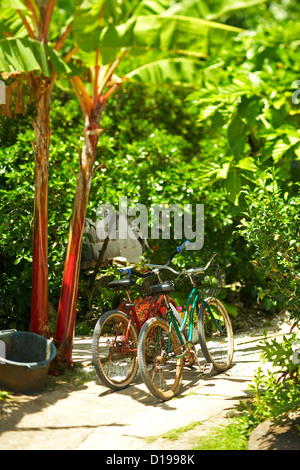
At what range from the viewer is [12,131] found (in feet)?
29.5

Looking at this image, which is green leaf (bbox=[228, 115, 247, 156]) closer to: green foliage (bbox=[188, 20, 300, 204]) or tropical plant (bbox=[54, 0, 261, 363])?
green foliage (bbox=[188, 20, 300, 204])

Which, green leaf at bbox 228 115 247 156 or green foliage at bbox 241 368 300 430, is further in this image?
green leaf at bbox 228 115 247 156

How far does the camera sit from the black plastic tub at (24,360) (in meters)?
5.25

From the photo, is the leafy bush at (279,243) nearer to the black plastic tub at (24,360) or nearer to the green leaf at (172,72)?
the green leaf at (172,72)

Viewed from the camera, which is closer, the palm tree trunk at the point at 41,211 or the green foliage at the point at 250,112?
the palm tree trunk at the point at 41,211

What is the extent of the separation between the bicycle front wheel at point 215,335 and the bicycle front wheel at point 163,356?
42 centimetres

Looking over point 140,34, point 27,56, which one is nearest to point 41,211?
Result: point 27,56

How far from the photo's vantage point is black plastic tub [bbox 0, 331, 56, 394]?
5250 millimetres

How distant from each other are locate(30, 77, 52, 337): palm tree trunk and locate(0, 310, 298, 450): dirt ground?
26.6 inches

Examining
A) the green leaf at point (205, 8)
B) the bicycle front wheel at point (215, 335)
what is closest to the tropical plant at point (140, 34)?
the green leaf at point (205, 8)

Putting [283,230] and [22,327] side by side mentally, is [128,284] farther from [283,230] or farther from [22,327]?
[22,327]

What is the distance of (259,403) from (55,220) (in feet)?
13.0

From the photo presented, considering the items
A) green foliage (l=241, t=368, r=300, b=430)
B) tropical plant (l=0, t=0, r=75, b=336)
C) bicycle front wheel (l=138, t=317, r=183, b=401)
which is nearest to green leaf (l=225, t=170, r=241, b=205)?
bicycle front wheel (l=138, t=317, r=183, b=401)

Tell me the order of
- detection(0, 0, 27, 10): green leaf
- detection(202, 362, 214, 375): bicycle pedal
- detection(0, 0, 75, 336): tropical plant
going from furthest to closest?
1. detection(202, 362, 214, 375): bicycle pedal
2. detection(0, 0, 75, 336): tropical plant
3. detection(0, 0, 27, 10): green leaf
